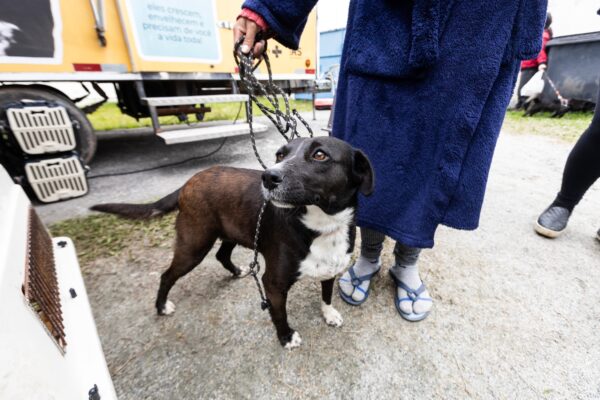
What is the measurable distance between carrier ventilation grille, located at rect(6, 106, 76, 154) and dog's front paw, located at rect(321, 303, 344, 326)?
323 cm

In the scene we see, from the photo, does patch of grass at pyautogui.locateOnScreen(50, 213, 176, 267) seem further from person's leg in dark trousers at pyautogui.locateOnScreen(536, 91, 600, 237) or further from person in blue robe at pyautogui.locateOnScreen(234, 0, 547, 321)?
person's leg in dark trousers at pyautogui.locateOnScreen(536, 91, 600, 237)

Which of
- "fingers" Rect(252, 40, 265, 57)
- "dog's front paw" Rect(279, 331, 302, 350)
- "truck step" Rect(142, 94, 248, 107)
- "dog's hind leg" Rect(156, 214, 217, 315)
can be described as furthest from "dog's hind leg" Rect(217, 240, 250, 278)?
"truck step" Rect(142, 94, 248, 107)

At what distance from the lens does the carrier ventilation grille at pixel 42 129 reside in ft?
8.78

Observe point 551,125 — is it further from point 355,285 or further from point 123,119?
point 123,119

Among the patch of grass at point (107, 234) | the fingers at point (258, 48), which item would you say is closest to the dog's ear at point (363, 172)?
the fingers at point (258, 48)

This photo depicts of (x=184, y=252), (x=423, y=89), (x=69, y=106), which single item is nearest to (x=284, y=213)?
(x=184, y=252)

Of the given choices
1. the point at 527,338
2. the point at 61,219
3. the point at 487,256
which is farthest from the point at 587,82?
the point at 61,219

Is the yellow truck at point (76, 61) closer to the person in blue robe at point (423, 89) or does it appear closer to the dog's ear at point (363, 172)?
the person in blue robe at point (423, 89)

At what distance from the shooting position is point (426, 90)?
1.28m

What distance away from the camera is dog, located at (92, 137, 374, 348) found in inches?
48.4

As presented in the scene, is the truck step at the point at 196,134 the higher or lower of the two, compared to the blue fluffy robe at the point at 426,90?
lower

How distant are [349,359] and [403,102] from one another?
4.40 feet

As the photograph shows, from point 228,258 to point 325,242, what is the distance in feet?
2.96

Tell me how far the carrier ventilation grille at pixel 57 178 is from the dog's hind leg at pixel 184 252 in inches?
94.1
